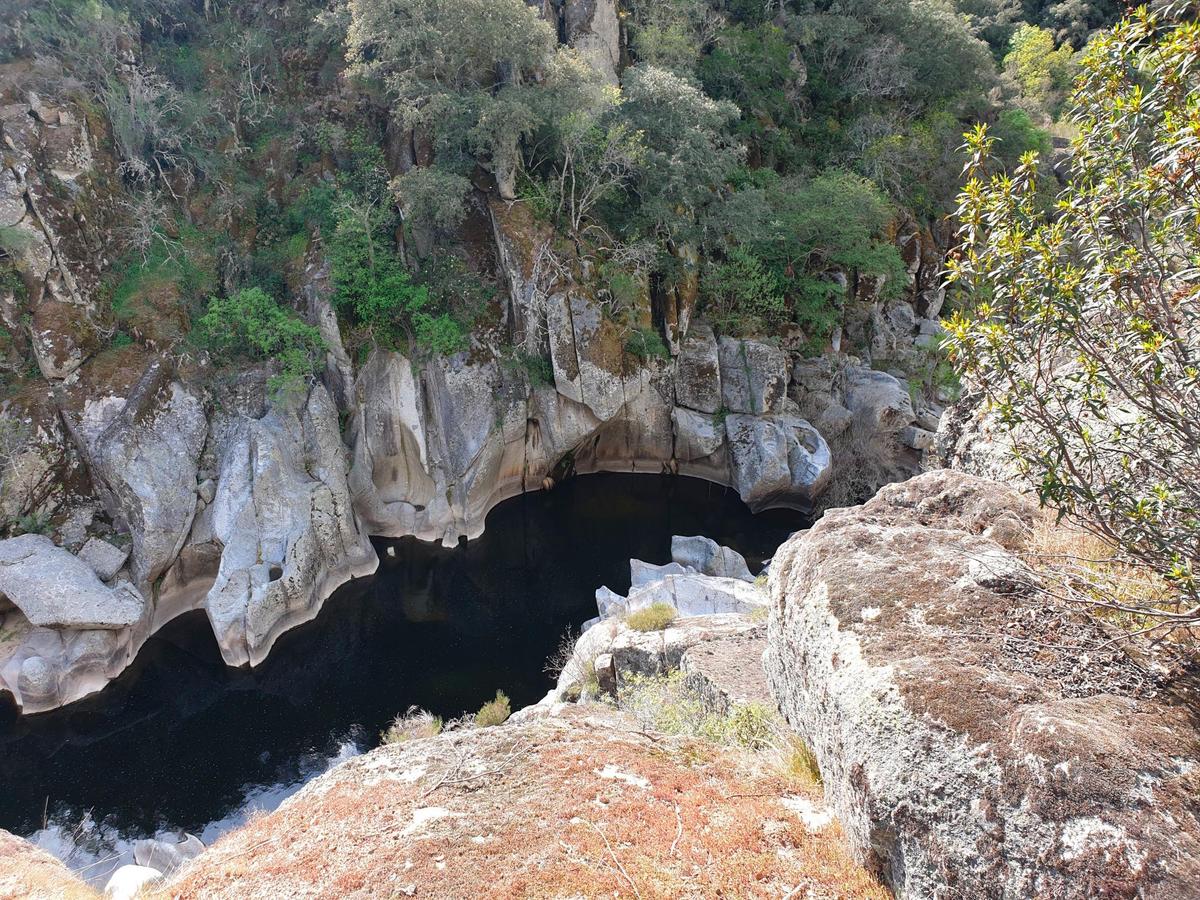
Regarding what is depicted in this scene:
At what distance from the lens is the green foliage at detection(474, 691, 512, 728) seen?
1280 centimetres

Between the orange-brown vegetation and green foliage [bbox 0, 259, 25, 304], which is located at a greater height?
green foliage [bbox 0, 259, 25, 304]

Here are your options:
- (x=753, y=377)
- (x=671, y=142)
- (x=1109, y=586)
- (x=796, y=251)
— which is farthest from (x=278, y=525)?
(x=796, y=251)

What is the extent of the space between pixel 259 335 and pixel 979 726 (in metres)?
19.3

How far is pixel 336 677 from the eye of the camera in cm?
1538

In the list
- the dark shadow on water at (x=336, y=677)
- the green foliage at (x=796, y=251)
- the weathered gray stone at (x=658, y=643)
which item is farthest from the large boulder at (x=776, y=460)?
the weathered gray stone at (x=658, y=643)

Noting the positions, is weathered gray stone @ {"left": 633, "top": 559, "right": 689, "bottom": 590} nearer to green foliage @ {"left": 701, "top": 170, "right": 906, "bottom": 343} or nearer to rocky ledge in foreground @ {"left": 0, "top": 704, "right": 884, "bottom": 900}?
green foliage @ {"left": 701, "top": 170, "right": 906, "bottom": 343}

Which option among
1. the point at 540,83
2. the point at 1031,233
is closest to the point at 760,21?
the point at 540,83

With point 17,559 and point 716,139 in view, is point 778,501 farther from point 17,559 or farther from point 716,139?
point 17,559

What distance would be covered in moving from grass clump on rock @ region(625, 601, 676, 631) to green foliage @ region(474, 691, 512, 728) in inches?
132

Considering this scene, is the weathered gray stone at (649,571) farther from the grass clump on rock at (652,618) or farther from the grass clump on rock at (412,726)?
the grass clump on rock at (412,726)

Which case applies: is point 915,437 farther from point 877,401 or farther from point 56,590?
point 56,590

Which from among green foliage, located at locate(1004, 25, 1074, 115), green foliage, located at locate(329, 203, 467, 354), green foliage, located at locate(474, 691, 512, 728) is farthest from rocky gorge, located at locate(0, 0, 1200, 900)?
green foliage, located at locate(1004, 25, 1074, 115)

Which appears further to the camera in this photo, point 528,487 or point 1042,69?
point 1042,69

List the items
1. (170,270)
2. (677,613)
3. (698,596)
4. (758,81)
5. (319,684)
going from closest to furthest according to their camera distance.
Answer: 1. (677,613)
2. (698,596)
3. (319,684)
4. (170,270)
5. (758,81)
